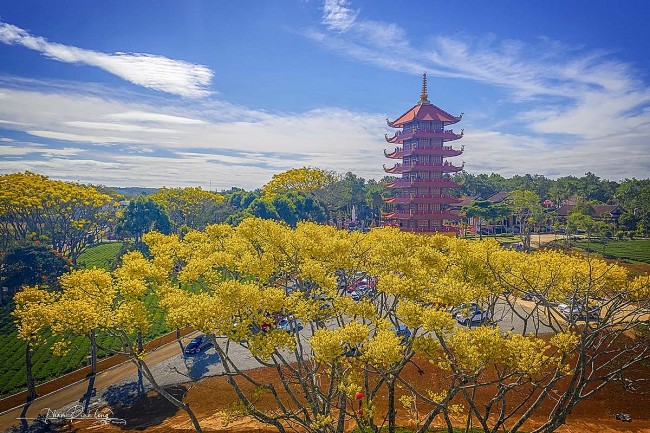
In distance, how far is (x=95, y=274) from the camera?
13.6m

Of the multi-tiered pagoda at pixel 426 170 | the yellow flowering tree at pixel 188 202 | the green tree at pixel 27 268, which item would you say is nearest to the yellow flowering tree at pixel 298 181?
the yellow flowering tree at pixel 188 202

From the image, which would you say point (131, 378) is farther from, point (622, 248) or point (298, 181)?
point (622, 248)

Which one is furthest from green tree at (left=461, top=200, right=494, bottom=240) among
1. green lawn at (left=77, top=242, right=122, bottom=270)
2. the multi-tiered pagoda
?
green lawn at (left=77, top=242, right=122, bottom=270)

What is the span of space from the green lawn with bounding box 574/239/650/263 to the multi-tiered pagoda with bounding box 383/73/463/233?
1962 centimetres

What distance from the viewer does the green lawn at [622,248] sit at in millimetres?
42250

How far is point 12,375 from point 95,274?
14568 mm

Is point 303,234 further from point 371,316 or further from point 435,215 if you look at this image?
point 435,215

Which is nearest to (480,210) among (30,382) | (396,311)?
(396,311)

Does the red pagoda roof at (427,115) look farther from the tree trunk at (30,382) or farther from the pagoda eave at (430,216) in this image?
the tree trunk at (30,382)

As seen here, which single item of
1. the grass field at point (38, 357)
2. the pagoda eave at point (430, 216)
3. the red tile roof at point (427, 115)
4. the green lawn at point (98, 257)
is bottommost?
the grass field at point (38, 357)

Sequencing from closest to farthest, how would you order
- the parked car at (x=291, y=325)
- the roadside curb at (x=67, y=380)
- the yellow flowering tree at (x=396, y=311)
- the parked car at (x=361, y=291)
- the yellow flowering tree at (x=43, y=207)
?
the yellow flowering tree at (x=396, y=311) → the parked car at (x=291, y=325) → the parked car at (x=361, y=291) → the roadside curb at (x=67, y=380) → the yellow flowering tree at (x=43, y=207)

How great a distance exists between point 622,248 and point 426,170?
29.4m

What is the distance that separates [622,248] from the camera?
48.6m

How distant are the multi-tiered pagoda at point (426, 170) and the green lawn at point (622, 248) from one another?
1962 centimetres
